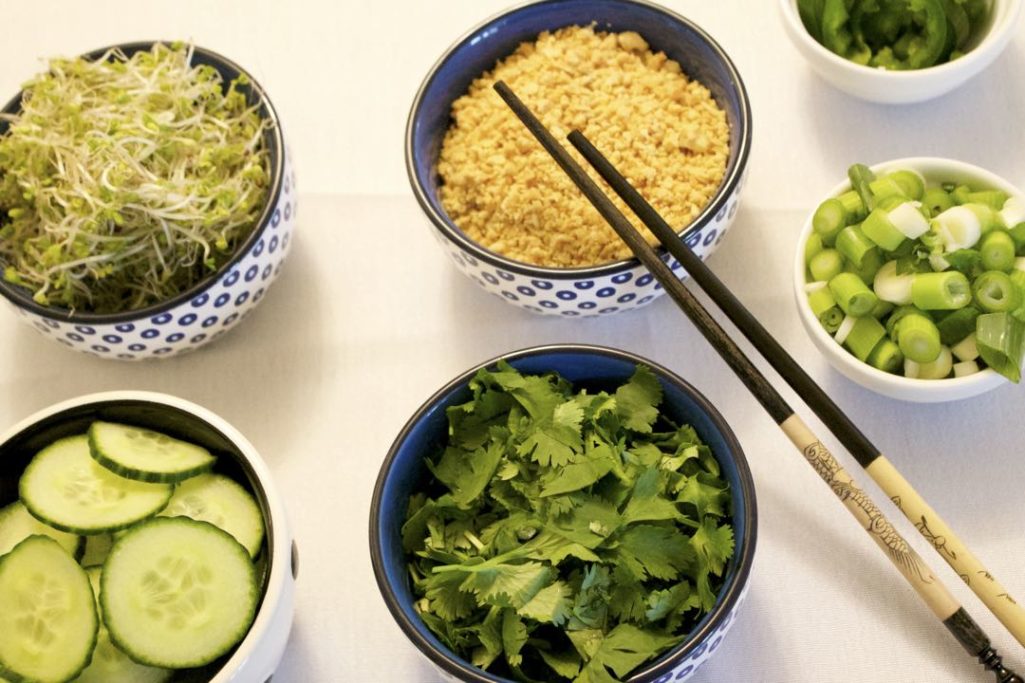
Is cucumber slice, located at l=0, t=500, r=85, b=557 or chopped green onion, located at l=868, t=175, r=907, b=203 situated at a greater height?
chopped green onion, located at l=868, t=175, r=907, b=203

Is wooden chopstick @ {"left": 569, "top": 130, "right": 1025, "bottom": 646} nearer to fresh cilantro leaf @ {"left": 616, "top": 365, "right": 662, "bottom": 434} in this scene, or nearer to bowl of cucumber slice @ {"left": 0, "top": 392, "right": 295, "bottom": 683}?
fresh cilantro leaf @ {"left": 616, "top": 365, "right": 662, "bottom": 434}

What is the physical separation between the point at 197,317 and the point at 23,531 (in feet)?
1.03

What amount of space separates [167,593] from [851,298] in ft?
2.55

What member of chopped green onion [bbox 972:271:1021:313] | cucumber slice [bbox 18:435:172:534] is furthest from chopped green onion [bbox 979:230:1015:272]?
cucumber slice [bbox 18:435:172:534]

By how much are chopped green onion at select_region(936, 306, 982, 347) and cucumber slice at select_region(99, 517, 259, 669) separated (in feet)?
2.56

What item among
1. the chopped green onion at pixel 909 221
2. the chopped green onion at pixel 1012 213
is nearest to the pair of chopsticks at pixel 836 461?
the chopped green onion at pixel 909 221

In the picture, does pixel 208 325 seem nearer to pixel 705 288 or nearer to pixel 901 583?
pixel 705 288

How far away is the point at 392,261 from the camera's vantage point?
1.45 metres

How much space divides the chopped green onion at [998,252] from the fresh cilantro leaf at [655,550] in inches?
18.5

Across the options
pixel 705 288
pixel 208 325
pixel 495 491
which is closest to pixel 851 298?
pixel 705 288

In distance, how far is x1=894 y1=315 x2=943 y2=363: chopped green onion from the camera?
3.73 feet

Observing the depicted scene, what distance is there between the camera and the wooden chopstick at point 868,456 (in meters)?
1.00

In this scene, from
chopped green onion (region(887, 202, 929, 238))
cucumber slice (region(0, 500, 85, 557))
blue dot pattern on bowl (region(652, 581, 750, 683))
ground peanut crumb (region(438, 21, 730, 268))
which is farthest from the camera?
ground peanut crumb (region(438, 21, 730, 268))

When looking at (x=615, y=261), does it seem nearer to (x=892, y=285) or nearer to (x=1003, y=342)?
(x=892, y=285)
